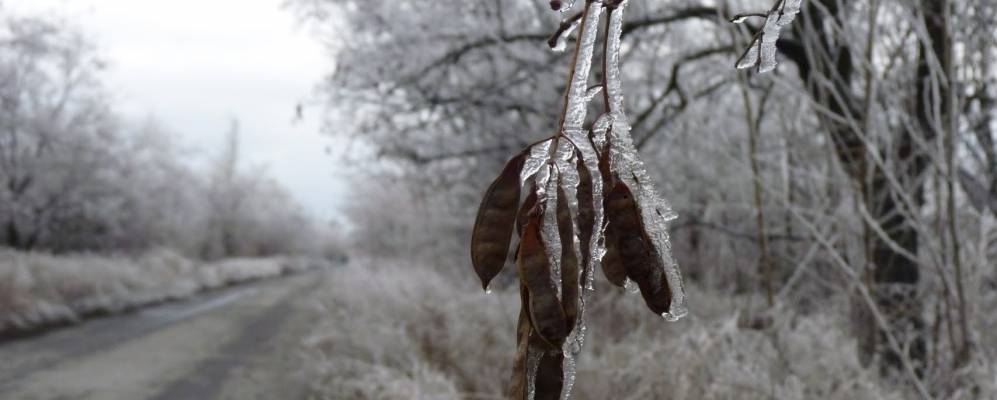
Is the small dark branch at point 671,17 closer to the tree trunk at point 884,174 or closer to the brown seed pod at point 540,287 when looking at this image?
the tree trunk at point 884,174

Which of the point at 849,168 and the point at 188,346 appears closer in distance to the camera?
the point at 849,168

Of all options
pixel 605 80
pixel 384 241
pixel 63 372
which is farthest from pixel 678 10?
pixel 384 241

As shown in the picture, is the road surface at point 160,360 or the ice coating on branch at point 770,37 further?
the road surface at point 160,360

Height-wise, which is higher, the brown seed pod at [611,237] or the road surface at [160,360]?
the brown seed pod at [611,237]

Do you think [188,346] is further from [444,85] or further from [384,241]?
[384,241]

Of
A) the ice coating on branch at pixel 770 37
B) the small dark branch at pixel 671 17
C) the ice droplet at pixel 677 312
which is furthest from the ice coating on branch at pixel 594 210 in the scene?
the small dark branch at pixel 671 17

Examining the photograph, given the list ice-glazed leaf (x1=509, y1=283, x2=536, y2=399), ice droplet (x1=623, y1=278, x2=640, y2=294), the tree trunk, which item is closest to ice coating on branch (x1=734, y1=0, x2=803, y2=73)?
ice droplet (x1=623, y1=278, x2=640, y2=294)

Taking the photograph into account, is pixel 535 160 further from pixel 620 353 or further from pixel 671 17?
pixel 671 17
